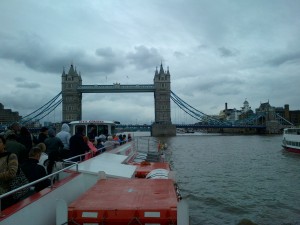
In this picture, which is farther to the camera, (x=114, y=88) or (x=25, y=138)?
(x=114, y=88)

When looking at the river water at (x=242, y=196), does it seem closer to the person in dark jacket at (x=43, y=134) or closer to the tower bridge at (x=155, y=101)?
the person in dark jacket at (x=43, y=134)

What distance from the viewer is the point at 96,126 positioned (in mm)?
13938

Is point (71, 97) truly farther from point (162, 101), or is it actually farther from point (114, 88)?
point (162, 101)

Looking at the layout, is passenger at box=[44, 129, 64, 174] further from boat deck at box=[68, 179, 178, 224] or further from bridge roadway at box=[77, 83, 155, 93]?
bridge roadway at box=[77, 83, 155, 93]

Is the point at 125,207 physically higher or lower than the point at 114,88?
lower

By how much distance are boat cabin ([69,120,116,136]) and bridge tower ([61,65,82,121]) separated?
95.7 metres

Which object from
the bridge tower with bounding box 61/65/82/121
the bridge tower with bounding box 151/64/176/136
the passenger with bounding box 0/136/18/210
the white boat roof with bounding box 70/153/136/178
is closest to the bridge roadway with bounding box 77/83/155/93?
the bridge tower with bounding box 61/65/82/121

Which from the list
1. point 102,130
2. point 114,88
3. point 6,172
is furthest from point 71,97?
point 6,172

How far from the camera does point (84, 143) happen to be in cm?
843

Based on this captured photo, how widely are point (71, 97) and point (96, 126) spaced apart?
10088cm

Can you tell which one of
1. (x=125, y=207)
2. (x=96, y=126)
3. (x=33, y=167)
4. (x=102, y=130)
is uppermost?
(x=96, y=126)

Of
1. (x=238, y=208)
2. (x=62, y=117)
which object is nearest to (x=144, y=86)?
(x=62, y=117)

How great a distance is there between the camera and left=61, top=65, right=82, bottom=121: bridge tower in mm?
110025

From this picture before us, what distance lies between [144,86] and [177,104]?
12300mm
